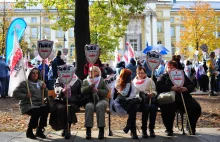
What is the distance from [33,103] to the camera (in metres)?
7.71

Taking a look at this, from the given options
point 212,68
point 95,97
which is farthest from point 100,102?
point 212,68

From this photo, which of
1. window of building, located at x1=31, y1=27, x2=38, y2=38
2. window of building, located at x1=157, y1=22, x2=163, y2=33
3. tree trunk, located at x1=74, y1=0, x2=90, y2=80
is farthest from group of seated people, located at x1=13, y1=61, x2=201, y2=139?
window of building, located at x1=31, y1=27, x2=38, y2=38

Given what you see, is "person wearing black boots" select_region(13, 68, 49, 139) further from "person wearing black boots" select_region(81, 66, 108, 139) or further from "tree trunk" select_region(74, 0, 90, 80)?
"tree trunk" select_region(74, 0, 90, 80)

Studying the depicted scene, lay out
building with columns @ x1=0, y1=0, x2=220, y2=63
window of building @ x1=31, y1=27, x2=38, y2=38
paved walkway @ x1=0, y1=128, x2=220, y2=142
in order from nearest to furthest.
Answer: paved walkway @ x1=0, y1=128, x2=220, y2=142, building with columns @ x1=0, y1=0, x2=220, y2=63, window of building @ x1=31, y1=27, x2=38, y2=38

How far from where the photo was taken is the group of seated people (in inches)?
296

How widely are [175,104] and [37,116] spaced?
2986 mm

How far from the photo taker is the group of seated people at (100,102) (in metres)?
7.53

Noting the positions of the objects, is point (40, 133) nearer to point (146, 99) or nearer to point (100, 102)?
point (100, 102)

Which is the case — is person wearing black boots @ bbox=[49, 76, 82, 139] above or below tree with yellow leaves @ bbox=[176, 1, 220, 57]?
below

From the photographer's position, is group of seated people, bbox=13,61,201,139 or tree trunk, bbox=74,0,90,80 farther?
tree trunk, bbox=74,0,90,80

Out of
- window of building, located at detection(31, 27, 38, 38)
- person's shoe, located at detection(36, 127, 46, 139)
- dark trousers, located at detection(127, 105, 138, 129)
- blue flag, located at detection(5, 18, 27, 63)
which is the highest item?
window of building, located at detection(31, 27, 38, 38)

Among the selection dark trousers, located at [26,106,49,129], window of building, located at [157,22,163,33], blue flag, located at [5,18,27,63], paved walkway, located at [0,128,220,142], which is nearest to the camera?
paved walkway, located at [0,128,220,142]

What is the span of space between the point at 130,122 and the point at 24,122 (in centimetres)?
378

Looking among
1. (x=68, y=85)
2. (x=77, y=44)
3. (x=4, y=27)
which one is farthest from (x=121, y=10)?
(x=4, y=27)
